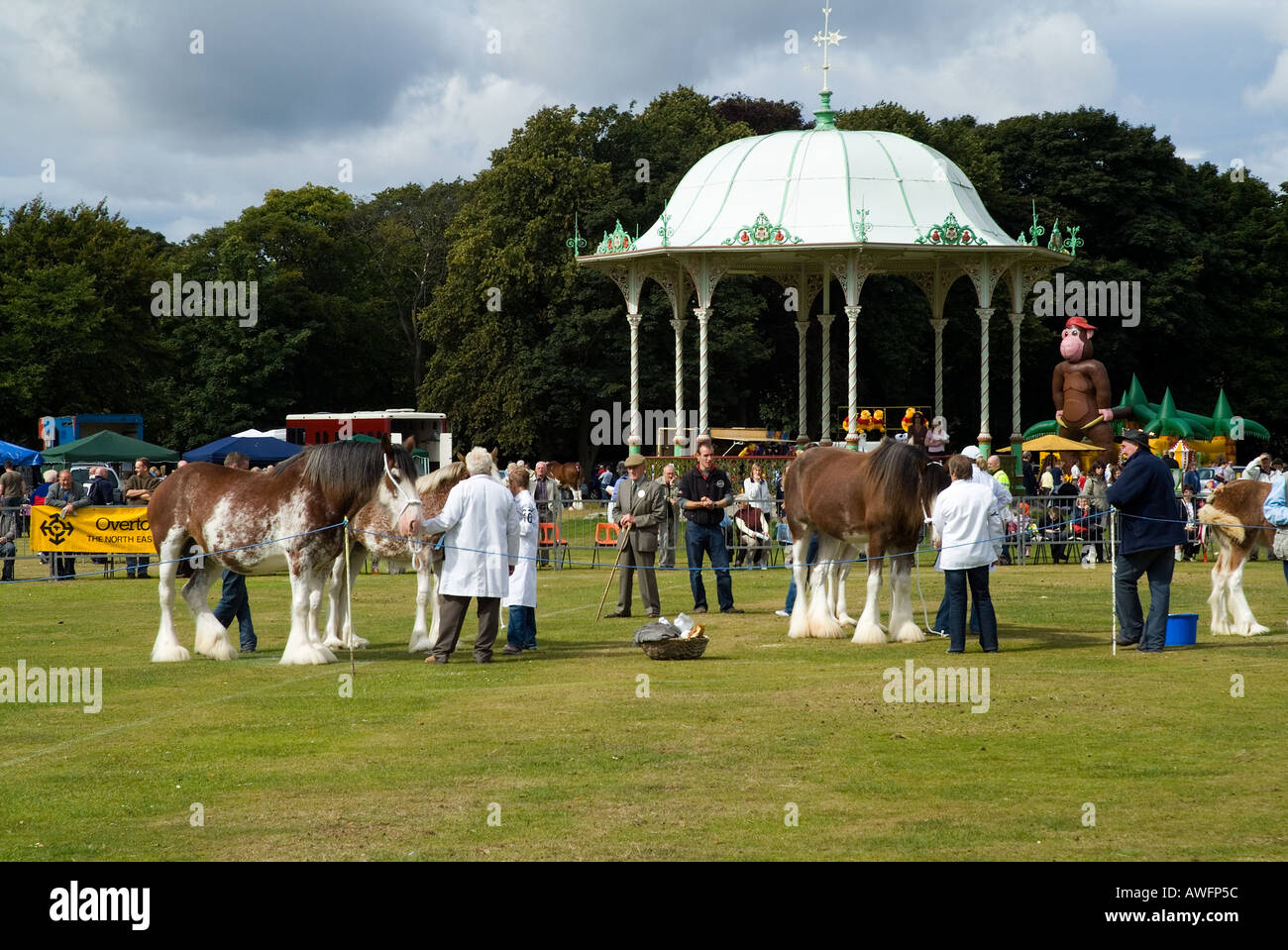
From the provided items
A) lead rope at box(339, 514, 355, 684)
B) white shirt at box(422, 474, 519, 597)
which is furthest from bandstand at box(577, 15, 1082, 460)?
white shirt at box(422, 474, 519, 597)

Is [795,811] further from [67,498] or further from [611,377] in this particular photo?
[611,377]

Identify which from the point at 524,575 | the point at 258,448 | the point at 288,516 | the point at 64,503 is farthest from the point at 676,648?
the point at 258,448

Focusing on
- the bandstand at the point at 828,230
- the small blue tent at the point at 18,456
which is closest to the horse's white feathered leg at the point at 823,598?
the bandstand at the point at 828,230

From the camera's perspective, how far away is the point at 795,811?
8.99m

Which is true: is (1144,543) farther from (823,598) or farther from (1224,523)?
(823,598)

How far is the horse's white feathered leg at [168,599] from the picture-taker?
16062 mm

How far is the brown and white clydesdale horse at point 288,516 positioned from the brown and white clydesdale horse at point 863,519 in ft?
15.2

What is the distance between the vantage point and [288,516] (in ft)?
51.6

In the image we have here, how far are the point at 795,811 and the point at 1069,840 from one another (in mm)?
1488

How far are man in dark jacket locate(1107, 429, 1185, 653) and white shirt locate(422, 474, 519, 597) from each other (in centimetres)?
592

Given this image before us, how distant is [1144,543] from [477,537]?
21.5ft

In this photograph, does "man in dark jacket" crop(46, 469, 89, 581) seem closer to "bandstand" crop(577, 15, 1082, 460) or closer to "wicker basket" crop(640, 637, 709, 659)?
"bandstand" crop(577, 15, 1082, 460)

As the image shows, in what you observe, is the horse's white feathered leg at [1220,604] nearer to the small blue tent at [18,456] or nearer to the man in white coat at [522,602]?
the man in white coat at [522,602]

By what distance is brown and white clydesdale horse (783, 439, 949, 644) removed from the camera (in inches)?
675
